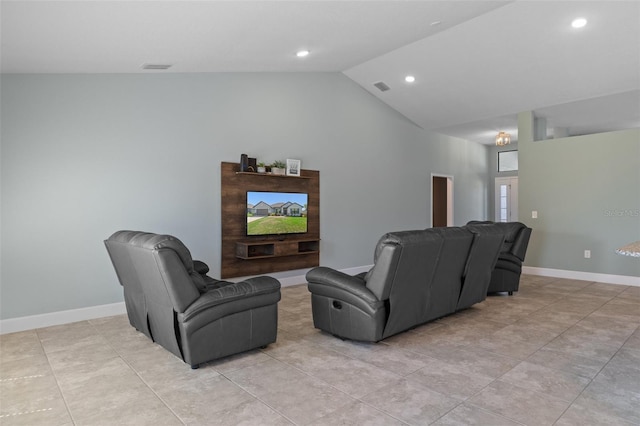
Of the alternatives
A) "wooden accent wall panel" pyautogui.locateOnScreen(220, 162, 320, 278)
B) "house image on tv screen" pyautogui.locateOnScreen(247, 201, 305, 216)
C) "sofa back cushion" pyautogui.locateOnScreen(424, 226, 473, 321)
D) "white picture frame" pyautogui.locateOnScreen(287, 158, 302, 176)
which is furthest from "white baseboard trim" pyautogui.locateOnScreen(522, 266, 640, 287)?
"white picture frame" pyautogui.locateOnScreen(287, 158, 302, 176)

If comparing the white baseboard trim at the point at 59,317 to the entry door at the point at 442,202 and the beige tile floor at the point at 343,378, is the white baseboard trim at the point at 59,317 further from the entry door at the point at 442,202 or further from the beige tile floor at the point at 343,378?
the entry door at the point at 442,202

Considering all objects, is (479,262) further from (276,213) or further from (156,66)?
(156,66)

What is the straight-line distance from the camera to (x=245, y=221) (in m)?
5.70

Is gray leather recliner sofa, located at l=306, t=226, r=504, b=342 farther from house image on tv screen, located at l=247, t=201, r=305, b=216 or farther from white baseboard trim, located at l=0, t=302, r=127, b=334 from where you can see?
white baseboard trim, located at l=0, t=302, r=127, b=334

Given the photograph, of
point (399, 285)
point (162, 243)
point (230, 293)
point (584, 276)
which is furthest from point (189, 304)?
point (584, 276)

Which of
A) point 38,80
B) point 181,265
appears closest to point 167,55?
point 38,80

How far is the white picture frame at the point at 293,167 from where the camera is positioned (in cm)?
618

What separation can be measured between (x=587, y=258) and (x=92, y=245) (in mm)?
Answer: 7490

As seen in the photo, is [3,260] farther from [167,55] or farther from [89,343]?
[167,55]

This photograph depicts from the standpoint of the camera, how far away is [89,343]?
3.59 meters

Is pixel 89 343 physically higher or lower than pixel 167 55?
lower

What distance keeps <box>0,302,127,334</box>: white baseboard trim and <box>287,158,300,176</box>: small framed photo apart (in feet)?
9.78

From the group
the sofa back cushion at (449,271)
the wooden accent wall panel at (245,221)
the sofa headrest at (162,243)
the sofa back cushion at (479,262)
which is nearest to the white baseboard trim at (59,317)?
the wooden accent wall panel at (245,221)

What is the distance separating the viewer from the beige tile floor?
2283 mm
